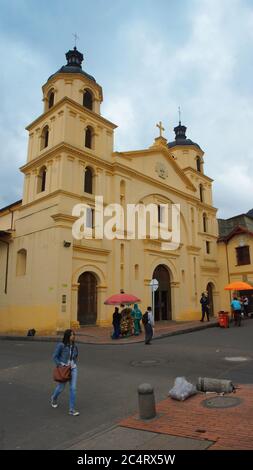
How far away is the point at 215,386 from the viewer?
758 cm

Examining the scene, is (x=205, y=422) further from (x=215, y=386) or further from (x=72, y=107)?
(x=72, y=107)

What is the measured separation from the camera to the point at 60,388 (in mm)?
7059

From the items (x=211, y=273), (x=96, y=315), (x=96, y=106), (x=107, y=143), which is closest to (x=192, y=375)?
(x=96, y=315)

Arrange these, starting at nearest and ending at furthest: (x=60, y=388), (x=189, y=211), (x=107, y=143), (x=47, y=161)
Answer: (x=60, y=388), (x=47, y=161), (x=107, y=143), (x=189, y=211)

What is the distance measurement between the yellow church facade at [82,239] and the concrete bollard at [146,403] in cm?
1344

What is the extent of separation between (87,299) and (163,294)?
319 inches

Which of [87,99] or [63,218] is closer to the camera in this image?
[63,218]

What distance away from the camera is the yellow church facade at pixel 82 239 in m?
20.2

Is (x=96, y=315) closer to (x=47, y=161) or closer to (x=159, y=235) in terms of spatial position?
(x=159, y=235)

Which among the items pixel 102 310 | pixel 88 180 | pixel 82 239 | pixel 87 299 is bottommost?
pixel 102 310

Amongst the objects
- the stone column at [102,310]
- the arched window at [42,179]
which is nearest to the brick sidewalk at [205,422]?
the stone column at [102,310]

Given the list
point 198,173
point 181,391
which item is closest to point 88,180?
point 198,173

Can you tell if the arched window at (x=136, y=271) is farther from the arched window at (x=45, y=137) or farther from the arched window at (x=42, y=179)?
the arched window at (x=45, y=137)

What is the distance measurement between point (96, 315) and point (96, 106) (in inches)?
586
